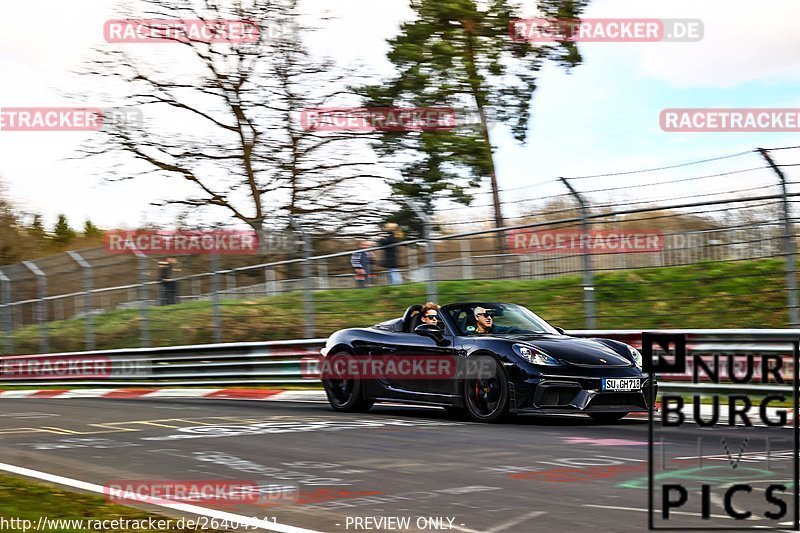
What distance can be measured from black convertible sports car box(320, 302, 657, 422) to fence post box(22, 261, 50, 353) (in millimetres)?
13123

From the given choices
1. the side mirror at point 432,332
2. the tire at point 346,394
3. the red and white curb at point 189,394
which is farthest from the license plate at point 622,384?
the red and white curb at point 189,394

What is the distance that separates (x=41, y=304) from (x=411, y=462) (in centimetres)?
1806

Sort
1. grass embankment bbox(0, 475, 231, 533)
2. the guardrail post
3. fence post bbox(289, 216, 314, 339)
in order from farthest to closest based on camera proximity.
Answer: the guardrail post, fence post bbox(289, 216, 314, 339), grass embankment bbox(0, 475, 231, 533)

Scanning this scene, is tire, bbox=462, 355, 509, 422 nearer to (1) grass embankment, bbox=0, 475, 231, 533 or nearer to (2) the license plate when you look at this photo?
(2) the license plate

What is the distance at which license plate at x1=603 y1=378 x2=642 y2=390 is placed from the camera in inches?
400

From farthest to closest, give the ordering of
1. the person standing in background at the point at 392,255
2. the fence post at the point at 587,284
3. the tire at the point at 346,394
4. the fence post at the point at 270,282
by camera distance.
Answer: the fence post at the point at 270,282 < the person standing in background at the point at 392,255 < the fence post at the point at 587,284 < the tire at the point at 346,394

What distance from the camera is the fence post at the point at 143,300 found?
1944 cm

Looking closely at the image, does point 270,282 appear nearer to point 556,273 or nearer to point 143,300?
point 143,300

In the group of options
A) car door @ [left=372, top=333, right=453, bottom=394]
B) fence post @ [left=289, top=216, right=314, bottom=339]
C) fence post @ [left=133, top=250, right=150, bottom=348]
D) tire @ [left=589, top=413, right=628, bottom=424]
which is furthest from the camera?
fence post @ [left=133, top=250, right=150, bottom=348]

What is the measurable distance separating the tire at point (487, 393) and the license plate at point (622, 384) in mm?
946

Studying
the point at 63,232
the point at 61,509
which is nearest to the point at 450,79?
the point at 61,509

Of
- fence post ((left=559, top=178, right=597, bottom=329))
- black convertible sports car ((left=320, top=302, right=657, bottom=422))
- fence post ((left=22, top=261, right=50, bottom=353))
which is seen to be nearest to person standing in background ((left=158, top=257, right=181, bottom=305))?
fence post ((left=22, top=261, right=50, bottom=353))

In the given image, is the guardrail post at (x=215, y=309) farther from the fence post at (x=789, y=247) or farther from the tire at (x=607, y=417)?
the fence post at (x=789, y=247)

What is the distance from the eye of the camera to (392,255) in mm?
15977
